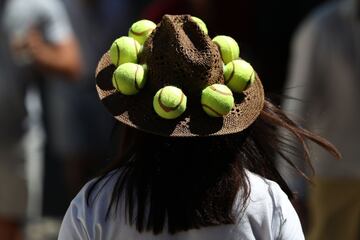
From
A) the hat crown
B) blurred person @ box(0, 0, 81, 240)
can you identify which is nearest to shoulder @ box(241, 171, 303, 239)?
the hat crown

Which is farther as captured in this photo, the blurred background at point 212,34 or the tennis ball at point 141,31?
the blurred background at point 212,34

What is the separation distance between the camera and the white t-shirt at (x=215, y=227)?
2.93 m

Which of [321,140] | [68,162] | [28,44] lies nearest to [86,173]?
[68,162]

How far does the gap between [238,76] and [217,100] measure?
5.2 inches

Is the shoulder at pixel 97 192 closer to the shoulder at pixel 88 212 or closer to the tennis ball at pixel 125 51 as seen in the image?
the shoulder at pixel 88 212

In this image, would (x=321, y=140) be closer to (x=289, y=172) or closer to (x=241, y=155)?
(x=241, y=155)

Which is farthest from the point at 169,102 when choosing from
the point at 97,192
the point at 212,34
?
the point at 212,34

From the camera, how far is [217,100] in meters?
2.84

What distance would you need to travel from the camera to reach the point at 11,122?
4840 millimetres

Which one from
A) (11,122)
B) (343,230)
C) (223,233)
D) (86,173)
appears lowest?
(86,173)

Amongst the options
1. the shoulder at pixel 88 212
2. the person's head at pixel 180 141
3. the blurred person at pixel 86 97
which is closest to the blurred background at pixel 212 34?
the blurred person at pixel 86 97

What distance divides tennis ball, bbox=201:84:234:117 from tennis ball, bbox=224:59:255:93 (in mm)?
68

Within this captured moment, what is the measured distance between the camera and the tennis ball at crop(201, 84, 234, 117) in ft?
→ 9.32

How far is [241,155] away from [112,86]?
42 centimetres
